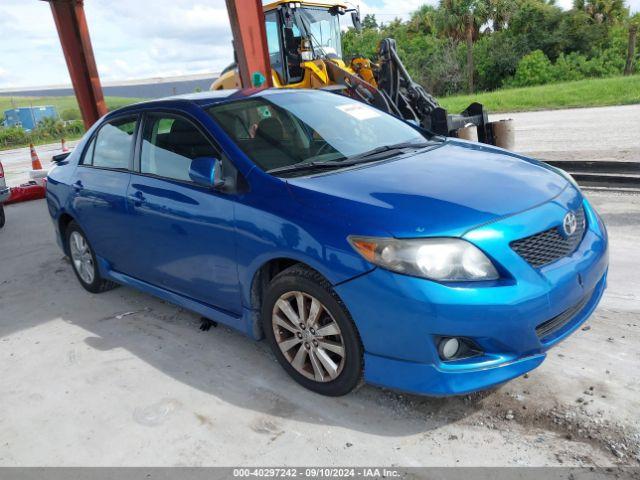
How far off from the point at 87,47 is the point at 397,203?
924 centimetres

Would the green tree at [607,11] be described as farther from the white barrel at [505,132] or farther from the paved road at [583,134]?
the white barrel at [505,132]

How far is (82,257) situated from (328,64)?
7103mm

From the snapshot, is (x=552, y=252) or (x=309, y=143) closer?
(x=552, y=252)

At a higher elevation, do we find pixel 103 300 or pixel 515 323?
pixel 515 323

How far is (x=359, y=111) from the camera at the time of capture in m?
4.19

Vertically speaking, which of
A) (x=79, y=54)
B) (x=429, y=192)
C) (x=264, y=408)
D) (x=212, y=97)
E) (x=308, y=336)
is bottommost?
(x=264, y=408)

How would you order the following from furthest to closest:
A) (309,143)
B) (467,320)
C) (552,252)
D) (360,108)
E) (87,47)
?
(87,47)
(360,108)
(309,143)
(552,252)
(467,320)

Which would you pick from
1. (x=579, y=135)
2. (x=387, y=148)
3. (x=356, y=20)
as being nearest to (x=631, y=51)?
(x=579, y=135)

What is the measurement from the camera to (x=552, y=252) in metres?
2.74

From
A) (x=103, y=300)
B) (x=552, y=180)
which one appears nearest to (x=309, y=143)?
(x=552, y=180)

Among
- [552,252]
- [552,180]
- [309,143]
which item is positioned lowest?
[552,252]

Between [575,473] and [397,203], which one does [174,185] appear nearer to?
[397,203]

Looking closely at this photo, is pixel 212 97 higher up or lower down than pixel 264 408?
higher up

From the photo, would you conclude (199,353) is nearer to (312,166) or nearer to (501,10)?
(312,166)
